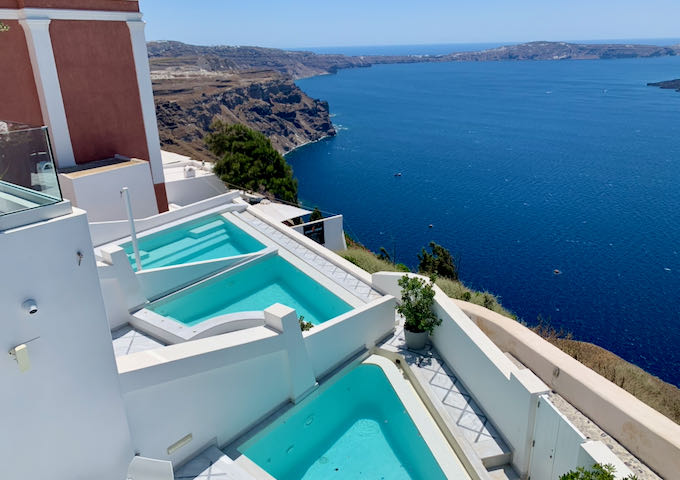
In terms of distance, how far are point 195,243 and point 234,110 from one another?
7738 centimetres

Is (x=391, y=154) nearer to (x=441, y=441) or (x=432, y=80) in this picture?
(x=441, y=441)

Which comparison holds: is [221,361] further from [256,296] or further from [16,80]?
[16,80]

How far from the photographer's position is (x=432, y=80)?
6270 inches

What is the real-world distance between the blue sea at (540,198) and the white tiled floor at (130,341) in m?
24.7

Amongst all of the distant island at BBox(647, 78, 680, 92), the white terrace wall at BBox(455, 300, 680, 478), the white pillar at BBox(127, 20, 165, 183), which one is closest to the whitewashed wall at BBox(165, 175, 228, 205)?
the white pillar at BBox(127, 20, 165, 183)

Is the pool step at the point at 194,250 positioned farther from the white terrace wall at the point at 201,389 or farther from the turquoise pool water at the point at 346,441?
the turquoise pool water at the point at 346,441

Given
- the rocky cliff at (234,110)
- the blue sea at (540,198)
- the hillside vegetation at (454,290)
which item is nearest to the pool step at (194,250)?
the hillside vegetation at (454,290)

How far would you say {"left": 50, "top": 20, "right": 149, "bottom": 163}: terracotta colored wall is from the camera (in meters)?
14.4

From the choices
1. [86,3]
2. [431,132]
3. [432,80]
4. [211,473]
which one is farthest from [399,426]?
[432,80]

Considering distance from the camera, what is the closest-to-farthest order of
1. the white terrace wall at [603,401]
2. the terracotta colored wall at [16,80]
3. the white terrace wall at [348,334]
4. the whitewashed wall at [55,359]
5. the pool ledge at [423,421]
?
the whitewashed wall at [55,359], the white terrace wall at [603,401], the pool ledge at [423,421], the white terrace wall at [348,334], the terracotta colored wall at [16,80]

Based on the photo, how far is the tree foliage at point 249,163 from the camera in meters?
22.4

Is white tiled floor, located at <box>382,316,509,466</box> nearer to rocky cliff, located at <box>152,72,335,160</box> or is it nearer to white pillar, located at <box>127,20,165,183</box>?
white pillar, located at <box>127,20,165,183</box>

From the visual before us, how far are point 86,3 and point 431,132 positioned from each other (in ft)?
229

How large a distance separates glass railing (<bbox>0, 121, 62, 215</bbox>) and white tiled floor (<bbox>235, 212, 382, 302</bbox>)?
6.88m
